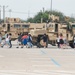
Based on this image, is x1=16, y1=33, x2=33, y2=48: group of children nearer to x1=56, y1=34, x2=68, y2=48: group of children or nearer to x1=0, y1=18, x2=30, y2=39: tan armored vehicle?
x1=56, y1=34, x2=68, y2=48: group of children

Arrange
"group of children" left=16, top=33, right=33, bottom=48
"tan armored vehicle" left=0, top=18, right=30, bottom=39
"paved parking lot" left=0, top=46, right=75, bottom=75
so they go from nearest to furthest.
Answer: "paved parking lot" left=0, top=46, right=75, bottom=75, "group of children" left=16, top=33, right=33, bottom=48, "tan armored vehicle" left=0, top=18, right=30, bottom=39

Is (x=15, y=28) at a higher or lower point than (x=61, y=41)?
higher

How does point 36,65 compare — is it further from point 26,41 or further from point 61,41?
point 26,41

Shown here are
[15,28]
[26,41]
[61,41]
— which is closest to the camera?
[61,41]

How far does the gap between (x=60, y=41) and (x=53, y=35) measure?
304 centimetres

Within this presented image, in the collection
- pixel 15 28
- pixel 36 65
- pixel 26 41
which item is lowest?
pixel 26 41

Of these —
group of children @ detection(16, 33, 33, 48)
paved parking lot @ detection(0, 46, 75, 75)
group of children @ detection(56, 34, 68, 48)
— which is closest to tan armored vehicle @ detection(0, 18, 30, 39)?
group of children @ detection(16, 33, 33, 48)

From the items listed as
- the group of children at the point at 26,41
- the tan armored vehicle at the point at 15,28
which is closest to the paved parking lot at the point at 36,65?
the group of children at the point at 26,41

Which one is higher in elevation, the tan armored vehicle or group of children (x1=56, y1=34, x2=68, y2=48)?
the tan armored vehicle

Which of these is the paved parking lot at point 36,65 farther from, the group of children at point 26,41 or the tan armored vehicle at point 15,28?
the tan armored vehicle at point 15,28

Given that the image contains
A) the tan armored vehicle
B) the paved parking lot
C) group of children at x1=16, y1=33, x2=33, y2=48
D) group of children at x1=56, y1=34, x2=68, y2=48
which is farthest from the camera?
the tan armored vehicle

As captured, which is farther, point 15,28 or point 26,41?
point 15,28

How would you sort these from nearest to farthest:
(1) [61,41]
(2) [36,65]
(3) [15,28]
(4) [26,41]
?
(2) [36,65] < (1) [61,41] < (4) [26,41] < (3) [15,28]

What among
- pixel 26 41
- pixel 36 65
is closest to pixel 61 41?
pixel 26 41
